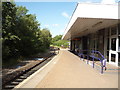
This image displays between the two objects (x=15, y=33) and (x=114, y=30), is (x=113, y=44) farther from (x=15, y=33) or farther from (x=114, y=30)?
(x=15, y=33)

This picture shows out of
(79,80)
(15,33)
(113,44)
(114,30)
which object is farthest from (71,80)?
(15,33)

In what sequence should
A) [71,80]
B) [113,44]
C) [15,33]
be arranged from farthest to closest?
[15,33], [113,44], [71,80]

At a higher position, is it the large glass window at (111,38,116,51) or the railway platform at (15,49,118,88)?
the large glass window at (111,38,116,51)

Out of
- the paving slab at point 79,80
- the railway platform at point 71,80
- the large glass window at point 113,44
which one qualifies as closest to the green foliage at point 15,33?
the railway platform at point 71,80

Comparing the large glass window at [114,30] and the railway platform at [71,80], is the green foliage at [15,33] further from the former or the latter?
the large glass window at [114,30]

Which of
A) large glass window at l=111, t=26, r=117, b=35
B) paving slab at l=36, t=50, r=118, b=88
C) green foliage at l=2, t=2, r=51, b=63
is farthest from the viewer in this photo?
green foliage at l=2, t=2, r=51, b=63

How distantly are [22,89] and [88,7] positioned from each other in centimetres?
634

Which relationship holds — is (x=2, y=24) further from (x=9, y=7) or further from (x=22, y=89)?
(x=22, y=89)

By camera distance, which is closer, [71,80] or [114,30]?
[71,80]

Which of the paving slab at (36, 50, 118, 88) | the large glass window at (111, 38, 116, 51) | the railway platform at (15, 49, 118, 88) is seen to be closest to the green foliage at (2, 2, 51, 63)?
the railway platform at (15, 49, 118, 88)

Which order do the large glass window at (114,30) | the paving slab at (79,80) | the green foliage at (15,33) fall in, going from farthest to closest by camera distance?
1. the green foliage at (15,33)
2. the large glass window at (114,30)
3. the paving slab at (79,80)

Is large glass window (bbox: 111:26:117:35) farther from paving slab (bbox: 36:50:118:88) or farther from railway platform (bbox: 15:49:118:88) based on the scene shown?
paving slab (bbox: 36:50:118:88)

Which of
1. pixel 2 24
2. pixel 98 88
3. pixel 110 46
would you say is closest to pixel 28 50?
pixel 2 24

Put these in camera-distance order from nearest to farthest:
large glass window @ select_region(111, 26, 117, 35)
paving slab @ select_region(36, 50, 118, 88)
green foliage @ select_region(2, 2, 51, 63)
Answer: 1. paving slab @ select_region(36, 50, 118, 88)
2. large glass window @ select_region(111, 26, 117, 35)
3. green foliage @ select_region(2, 2, 51, 63)
